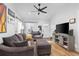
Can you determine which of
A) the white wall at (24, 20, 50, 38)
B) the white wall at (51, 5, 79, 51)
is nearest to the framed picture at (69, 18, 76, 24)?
the white wall at (51, 5, 79, 51)

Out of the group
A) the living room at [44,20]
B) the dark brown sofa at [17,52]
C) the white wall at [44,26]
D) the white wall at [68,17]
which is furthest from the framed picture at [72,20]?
the dark brown sofa at [17,52]

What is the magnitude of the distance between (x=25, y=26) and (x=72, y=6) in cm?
274

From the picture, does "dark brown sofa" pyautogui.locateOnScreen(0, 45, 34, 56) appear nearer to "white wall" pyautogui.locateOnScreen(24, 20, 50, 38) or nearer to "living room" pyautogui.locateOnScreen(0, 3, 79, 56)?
"living room" pyautogui.locateOnScreen(0, 3, 79, 56)

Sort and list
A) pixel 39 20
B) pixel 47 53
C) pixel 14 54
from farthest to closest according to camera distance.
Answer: pixel 39 20 → pixel 47 53 → pixel 14 54

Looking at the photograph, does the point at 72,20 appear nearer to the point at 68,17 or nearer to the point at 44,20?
the point at 68,17

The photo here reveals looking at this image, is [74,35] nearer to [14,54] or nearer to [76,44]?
[76,44]

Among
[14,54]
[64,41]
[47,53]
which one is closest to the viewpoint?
[14,54]

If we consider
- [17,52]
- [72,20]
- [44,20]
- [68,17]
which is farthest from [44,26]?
[17,52]

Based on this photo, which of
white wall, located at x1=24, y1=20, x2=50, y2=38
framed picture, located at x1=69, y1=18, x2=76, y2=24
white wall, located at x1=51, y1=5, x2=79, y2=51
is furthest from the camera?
white wall, located at x1=24, y1=20, x2=50, y2=38

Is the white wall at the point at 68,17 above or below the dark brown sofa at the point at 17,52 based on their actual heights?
above

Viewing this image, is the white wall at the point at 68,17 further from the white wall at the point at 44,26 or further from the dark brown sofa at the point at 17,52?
the dark brown sofa at the point at 17,52

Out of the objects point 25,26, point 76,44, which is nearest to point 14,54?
point 76,44

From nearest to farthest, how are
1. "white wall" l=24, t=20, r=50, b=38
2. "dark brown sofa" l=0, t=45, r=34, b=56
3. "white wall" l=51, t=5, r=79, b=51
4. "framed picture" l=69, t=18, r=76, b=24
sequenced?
1. "dark brown sofa" l=0, t=45, r=34, b=56
2. "white wall" l=51, t=5, r=79, b=51
3. "framed picture" l=69, t=18, r=76, b=24
4. "white wall" l=24, t=20, r=50, b=38

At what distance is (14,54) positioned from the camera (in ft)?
6.02
